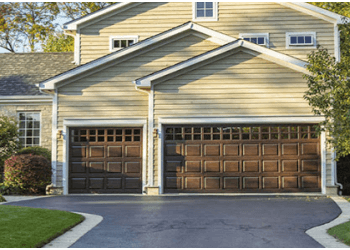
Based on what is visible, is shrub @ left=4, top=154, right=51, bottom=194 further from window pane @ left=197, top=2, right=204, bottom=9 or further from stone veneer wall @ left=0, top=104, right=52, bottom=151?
window pane @ left=197, top=2, right=204, bottom=9

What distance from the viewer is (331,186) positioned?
1647 cm

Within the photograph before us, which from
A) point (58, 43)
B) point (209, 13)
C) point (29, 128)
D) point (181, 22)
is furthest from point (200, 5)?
point (58, 43)

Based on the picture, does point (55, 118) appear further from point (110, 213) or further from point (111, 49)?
point (110, 213)

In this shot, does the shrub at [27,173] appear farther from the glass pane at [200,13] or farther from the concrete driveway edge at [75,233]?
the glass pane at [200,13]

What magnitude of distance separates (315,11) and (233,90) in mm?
5708

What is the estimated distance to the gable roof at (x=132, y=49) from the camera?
680 inches

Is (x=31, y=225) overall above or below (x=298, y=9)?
below

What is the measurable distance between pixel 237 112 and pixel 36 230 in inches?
387

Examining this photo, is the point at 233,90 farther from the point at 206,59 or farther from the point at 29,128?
the point at 29,128

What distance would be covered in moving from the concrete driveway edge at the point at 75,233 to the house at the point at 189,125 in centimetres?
647

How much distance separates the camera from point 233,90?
55.5ft

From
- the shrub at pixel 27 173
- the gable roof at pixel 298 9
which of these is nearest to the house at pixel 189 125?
the shrub at pixel 27 173

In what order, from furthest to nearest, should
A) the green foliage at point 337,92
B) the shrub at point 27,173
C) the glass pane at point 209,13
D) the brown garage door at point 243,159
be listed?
the glass pane at point 209,13
the shrub at point 27,173
the brown garage door at point 243,159
the green foliage at point 337,92

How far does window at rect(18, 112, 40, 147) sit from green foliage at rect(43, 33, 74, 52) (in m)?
14.3
